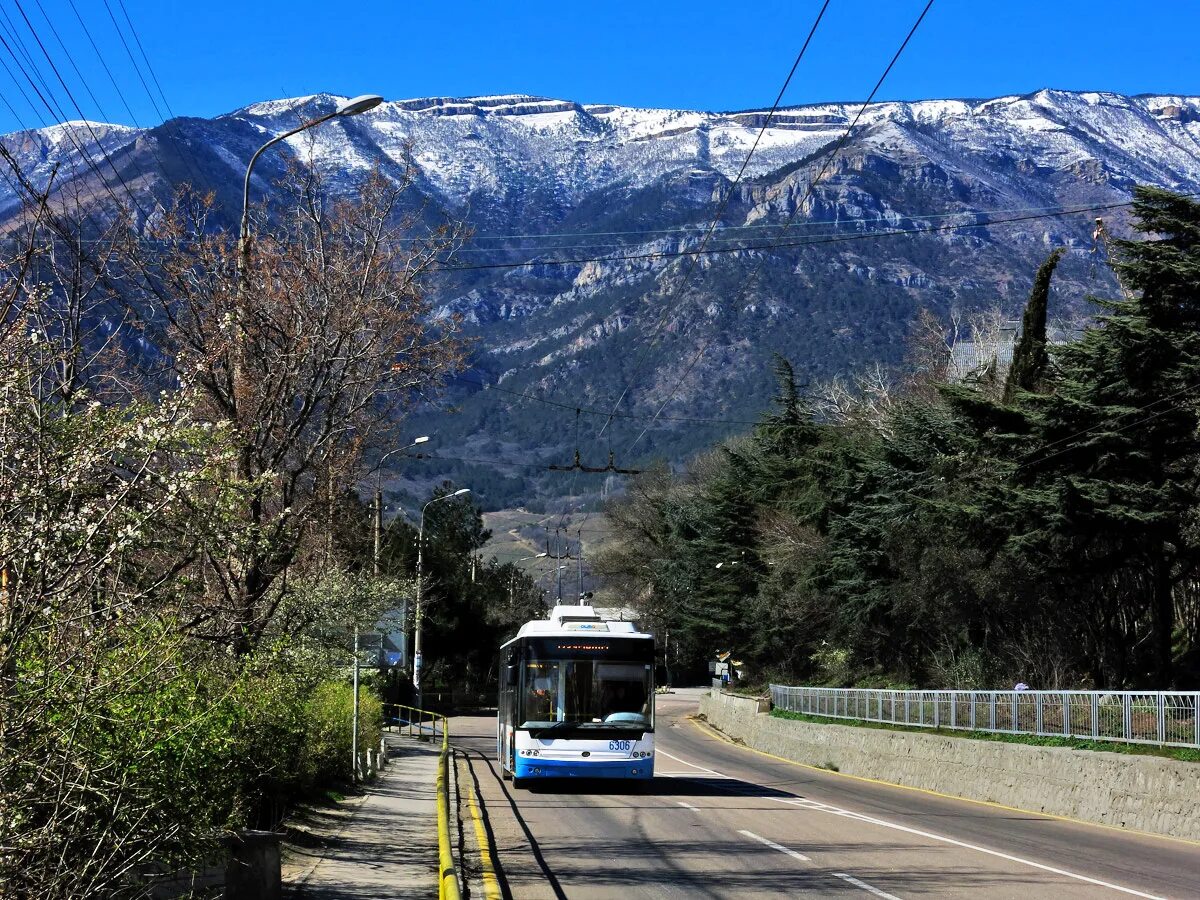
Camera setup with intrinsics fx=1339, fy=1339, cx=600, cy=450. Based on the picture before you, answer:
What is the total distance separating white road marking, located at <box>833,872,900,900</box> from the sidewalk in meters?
4.17

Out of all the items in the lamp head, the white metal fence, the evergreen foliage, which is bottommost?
the white metal fence

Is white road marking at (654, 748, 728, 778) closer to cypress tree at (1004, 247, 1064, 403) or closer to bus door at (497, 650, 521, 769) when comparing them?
bus door at (497, 650, 521, 769)

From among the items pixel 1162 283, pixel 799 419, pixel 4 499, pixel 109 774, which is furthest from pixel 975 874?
pixel 799 419

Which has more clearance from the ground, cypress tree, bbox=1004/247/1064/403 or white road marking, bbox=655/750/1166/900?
cypress tree, bbox=1004/247/1064/403

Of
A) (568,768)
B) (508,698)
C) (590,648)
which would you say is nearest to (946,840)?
(568,768)

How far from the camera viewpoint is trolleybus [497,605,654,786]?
84.4ft

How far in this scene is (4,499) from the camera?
6.91m

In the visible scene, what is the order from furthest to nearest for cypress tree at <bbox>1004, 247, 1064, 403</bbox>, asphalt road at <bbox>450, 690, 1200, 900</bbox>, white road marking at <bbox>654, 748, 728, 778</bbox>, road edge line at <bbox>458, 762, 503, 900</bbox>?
cypress tree at <bbox>1004, 247, 1064, 403</bbox> < white road marking at <bbox>654, 748, 728, 778</bbox> < asphalt road at <bbox>450, 690, 1200, 900</bbox> < road edge line at <bbox>458, 762, 503, 900</bbox>

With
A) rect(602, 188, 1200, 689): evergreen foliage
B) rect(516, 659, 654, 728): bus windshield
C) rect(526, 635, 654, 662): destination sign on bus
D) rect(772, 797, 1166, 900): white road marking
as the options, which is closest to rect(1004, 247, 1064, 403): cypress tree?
rect(602, 188, 1200, 689): evergreen foliage

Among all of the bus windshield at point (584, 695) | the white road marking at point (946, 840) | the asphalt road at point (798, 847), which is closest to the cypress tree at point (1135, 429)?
the asphalt road at point (798, 847)

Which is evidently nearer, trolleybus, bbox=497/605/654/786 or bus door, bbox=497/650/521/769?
trolleybus, bbox=497/605/654/786

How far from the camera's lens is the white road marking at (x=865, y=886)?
12539 millimetres

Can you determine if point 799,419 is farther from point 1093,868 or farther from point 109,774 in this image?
point 109,774

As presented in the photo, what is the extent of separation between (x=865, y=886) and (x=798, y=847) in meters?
3.84
